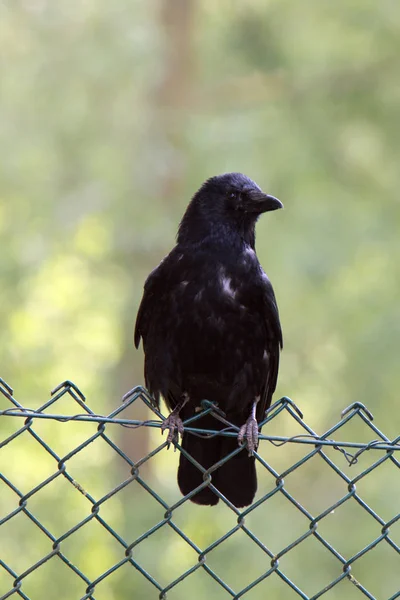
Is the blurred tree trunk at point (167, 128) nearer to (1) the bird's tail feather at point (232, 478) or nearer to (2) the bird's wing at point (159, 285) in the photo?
(2) the bird's wing at point (159, 285)

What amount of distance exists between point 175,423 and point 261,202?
4.16 ft

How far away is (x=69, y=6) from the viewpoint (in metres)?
9.09

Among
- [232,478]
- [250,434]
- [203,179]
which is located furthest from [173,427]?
[203,179]

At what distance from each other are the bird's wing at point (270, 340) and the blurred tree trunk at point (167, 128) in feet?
15.6

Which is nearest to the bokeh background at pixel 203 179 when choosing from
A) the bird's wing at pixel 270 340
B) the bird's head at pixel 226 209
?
the bird's head at pixel 226 209

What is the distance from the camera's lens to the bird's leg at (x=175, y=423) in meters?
3.39

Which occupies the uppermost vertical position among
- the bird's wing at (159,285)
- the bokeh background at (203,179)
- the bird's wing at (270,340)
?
the bokeh background at (203,179)

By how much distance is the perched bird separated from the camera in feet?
12.5

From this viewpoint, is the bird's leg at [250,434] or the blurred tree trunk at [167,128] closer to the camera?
the bird's leg at [250,434]

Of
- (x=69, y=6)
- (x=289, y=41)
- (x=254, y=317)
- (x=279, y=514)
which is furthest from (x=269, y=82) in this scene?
(x=254, y=317)

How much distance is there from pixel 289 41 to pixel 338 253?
2.19 meters

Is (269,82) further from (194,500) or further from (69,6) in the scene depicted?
(194,500)

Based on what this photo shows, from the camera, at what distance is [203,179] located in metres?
8.64

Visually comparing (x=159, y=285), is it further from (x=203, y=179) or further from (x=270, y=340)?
(x=203, y=179)
